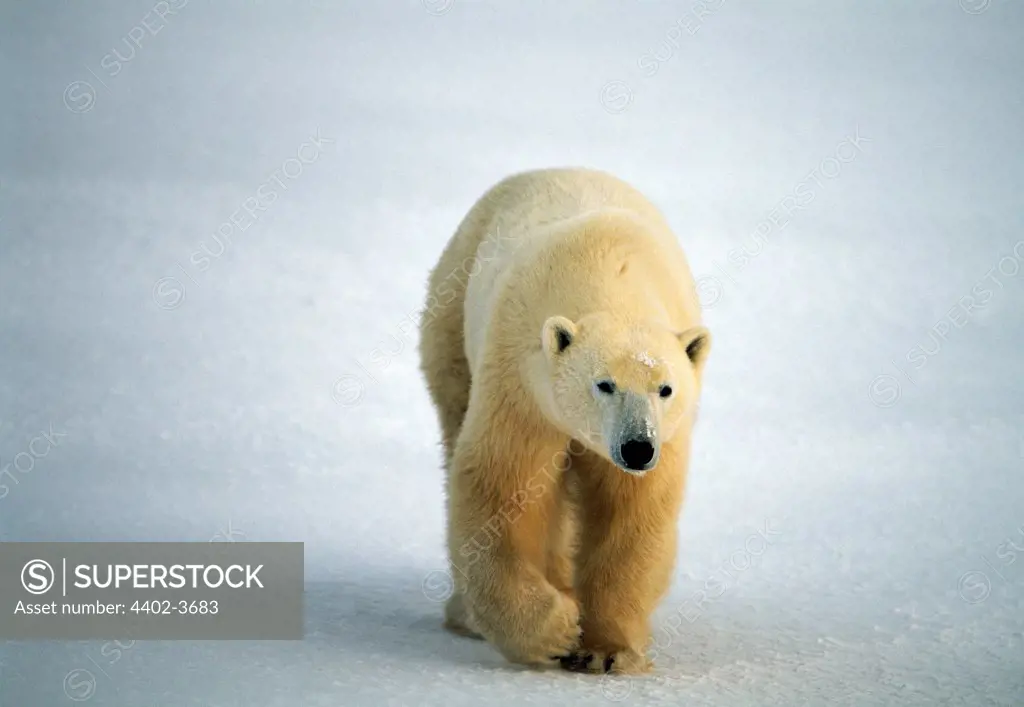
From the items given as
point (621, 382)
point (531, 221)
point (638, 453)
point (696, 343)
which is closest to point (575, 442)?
point (696, 343)

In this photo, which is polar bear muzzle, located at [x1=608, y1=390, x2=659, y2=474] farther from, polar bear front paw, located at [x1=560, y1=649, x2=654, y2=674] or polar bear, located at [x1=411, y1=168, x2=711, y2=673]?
polar bear front paw, located at [x1=560, y1=649, x2=654, y2=674]

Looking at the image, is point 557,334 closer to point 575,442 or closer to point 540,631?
point 575,442

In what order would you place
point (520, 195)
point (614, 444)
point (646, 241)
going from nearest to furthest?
point (614, 444) < point (646, 241) < point (520, 195)

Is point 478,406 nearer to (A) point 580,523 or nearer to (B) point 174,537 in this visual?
(A) point 580,523

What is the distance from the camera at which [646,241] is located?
646cm

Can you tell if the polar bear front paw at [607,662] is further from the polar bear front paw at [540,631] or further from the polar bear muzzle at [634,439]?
the polar bear muzzle at [634,439]

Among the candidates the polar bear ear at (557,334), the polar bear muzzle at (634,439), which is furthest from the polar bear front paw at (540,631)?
the polar bear ear at (557,334)

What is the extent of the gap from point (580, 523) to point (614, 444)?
52.7 inches

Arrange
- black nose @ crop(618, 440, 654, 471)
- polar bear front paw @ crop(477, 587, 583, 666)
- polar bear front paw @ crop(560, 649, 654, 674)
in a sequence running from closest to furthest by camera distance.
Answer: black nose @ crop(618, 440, 654, 471) < polar bear front paw @ crop(477, 587, 583, 666) < polar bear front paw @ crop(560, 649, 654, 674)

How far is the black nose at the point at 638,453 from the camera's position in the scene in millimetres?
5277

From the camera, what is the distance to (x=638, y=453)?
17.3 ft

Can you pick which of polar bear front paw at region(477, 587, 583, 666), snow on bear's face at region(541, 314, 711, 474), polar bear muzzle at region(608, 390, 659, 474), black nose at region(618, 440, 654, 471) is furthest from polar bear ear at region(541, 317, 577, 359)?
polar bear front paw at region(477, 587, 583, 666)

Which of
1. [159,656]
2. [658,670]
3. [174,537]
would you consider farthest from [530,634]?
[174,537]

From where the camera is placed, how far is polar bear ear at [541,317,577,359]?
567 centimetres
